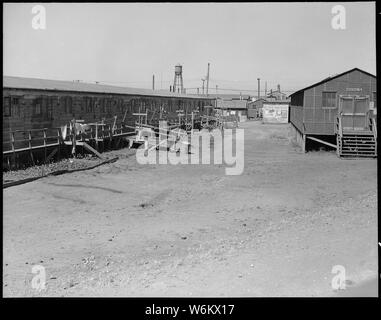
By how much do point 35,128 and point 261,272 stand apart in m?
16.4

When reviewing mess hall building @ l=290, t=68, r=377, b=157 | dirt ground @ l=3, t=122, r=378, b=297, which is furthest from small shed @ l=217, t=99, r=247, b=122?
dirt ground @ l=3, t=122, r=378, b=297

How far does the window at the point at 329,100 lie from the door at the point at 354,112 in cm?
42

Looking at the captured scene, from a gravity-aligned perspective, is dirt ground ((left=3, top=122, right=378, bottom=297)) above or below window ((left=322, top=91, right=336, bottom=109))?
below

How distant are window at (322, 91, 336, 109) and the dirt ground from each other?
9.81 metres

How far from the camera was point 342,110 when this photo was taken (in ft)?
84.2

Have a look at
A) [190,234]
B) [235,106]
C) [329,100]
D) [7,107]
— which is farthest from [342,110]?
[235,106]

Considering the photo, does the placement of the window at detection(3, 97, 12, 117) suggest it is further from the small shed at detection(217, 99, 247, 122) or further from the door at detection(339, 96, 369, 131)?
the small shed at detection(217, 99, 247, 122)

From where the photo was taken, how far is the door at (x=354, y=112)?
83.1 ft

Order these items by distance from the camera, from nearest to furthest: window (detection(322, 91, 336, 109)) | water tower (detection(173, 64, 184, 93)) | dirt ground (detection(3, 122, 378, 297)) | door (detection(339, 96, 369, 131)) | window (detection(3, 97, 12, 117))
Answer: dirt ground (detection(3, 122, 378, 297)) < window (detection(3, 97, 12, 117)) < door (detection(339, 96, 369, 131)) < window (detection(322, 91, 336, 109)) < water tower (detection(173, 64, 184, 93))

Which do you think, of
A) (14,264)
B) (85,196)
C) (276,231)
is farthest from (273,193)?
(14,264)

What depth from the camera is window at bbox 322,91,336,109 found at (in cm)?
2589

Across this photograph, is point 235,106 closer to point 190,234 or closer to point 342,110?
point 342,110

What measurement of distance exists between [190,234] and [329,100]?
19454 mm

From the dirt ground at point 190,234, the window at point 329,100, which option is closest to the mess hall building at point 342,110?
the window at point 329,100
